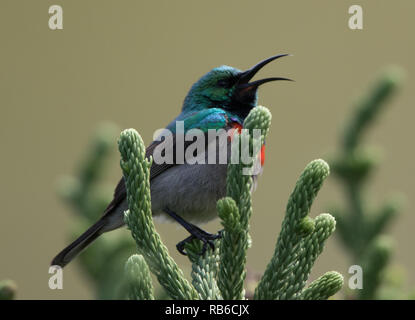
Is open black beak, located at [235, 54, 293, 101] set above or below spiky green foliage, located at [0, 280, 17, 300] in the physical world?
above

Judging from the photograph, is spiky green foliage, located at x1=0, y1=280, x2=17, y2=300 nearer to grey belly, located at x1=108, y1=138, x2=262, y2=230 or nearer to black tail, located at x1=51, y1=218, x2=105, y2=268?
black tail, located at x1=51, y1=218, x2=105, y2=268

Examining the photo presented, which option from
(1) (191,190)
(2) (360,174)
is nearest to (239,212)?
(1) (191,190)

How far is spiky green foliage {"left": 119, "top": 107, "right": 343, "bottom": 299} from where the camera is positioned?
2355 millimetres

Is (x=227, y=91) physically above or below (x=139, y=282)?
above

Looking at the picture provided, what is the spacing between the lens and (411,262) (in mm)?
9859

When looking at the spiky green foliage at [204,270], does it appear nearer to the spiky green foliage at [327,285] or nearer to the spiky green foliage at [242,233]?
the spiky green foliage at [242,233]

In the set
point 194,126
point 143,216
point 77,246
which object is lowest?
point 77,246

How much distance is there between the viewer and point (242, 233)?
7.88 ft

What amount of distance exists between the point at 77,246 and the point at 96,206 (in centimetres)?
89

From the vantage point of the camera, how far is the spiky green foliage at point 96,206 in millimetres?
4469

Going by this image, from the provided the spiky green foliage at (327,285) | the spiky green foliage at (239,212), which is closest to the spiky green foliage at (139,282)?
the spiky green foliage at (239,212)

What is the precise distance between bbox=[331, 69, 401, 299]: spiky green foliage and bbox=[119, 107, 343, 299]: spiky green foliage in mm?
2093

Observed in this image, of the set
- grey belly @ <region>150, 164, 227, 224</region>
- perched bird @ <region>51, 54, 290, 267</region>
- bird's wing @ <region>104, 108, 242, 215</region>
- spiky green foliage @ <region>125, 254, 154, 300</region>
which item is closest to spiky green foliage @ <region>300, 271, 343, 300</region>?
spiky green foliage @ <region>125, 254, 154, 300</region>

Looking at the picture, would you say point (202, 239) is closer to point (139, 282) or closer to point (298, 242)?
point (298, 242)
